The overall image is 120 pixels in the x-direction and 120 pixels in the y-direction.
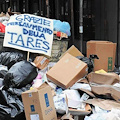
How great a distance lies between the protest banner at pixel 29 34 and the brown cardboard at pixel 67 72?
96 centimetres

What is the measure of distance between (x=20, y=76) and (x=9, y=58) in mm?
815

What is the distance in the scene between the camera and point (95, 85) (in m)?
3.72

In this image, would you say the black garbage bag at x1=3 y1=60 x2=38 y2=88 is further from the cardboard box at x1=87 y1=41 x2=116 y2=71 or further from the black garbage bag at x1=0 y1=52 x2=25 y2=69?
the cardboard box at x1=87 y1=41 x2=116 y2=71

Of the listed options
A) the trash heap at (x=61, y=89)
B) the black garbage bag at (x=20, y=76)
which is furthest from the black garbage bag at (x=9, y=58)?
the black garbage bag at (x=20, y=76)

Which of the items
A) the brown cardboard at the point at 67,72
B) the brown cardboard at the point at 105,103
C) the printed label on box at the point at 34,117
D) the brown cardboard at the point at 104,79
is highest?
the brown cardboard at the point at 67,72

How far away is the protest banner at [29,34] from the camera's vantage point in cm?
467

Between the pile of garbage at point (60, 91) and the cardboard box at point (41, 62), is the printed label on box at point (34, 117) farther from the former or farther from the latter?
the cardboard box at point (41, 62)

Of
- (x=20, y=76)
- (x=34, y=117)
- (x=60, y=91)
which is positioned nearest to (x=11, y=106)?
(x=34, y=117)

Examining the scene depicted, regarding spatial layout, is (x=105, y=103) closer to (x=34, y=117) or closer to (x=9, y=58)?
(x=34, y=117)

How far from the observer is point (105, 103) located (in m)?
3.26

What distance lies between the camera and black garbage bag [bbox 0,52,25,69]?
4.26 metres

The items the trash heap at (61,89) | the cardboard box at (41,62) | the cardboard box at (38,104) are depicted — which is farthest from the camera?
the cardboard box at (41,62)

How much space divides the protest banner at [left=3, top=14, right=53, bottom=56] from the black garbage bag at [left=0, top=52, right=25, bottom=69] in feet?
0.94

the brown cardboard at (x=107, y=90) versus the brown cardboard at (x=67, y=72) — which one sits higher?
the brown cardboard at (x=67, y=72)
